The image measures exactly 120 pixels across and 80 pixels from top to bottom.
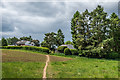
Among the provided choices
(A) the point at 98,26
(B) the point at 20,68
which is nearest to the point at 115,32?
(A) the point at 98,26

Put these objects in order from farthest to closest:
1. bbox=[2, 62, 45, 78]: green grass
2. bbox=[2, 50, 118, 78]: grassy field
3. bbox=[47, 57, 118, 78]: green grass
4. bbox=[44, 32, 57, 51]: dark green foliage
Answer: bbox=[44, 32, 57, 51]: dark green foliage
bbox=[47, 57, 118, 78]: green grass
bbox=[2, 50, 118, 78]: grassy field
bbox=[2, 62, 45, 78]: green grass

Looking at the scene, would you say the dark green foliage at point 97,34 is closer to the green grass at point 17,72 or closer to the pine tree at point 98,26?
the pine tree at point 98,26

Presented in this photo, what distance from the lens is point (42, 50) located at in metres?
38.0

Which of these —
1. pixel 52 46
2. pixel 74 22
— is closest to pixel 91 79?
pixel 74 22

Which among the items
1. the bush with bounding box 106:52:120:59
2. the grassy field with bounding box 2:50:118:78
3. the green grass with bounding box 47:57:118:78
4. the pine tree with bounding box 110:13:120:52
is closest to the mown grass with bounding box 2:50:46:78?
the grassy field with bounding box 2:50:118:78

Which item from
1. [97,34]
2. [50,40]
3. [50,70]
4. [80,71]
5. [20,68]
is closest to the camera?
[20,68]

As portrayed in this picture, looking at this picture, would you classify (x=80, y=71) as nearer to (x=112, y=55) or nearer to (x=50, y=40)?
(x=112, y=55)

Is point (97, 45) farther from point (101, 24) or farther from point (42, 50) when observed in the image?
point (42, 50)

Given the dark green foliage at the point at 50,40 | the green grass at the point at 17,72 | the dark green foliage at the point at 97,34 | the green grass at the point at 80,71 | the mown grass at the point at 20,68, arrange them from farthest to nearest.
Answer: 1. the dark green foliage at the point at 50,40
2. the dark green foliage at the point at 97,34
3. the green grass at the point at 80,71
4. the mown grass at the point at 20,68
5. the green grass at the point at 17,72

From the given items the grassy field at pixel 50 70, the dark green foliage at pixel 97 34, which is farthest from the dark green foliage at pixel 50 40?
the grassy field at pixel 50 70

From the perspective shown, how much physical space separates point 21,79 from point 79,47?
98.5 feet

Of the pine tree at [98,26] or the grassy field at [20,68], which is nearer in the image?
the grassy field at [20,68]

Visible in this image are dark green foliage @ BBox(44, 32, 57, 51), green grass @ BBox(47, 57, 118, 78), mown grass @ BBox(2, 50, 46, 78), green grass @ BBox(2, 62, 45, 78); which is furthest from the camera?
dark green foliage @ BBox(44, 32, 57, 51)

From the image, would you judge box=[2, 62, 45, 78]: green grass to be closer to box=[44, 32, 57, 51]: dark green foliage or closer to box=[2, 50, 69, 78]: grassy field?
box=[2, 50, 69, 78]: grassy field
